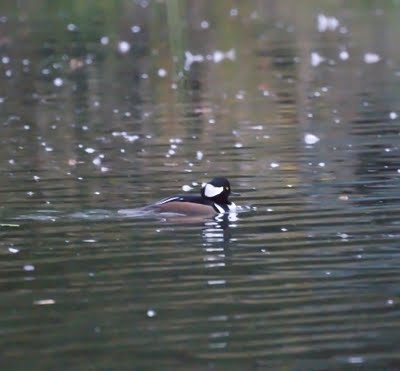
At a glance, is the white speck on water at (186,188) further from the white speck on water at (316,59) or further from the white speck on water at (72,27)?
the white speck on water at (72,27)

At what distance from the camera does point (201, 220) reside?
1261 cm

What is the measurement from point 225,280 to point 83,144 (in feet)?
25.2

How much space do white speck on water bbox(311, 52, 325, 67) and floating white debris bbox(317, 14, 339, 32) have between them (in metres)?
6.83

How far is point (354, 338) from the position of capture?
8.41 meters

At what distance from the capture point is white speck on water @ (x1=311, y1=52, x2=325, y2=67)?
87.9 feet

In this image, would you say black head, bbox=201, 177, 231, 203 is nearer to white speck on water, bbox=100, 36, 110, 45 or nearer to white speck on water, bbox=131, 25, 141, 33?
white speck on water, bbox=100, 36, 110, 45

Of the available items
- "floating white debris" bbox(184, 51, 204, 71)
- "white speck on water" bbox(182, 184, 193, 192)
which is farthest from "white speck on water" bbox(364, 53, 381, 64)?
"white speck on water" bbox(182, 184, 193, 192)

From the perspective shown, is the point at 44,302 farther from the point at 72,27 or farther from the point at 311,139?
the point at 72,27

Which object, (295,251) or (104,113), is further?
(104,113)

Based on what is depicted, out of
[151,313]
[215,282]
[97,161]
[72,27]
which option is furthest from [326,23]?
[151,313]

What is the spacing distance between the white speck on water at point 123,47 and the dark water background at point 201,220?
2537mm

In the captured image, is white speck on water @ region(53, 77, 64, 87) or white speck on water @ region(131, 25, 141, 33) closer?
white speck on water @ region(53, 77, 64, 87)

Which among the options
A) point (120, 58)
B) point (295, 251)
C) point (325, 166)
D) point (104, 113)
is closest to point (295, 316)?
point (295, 251)

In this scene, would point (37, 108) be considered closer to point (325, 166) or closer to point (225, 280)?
point (325, 166)
